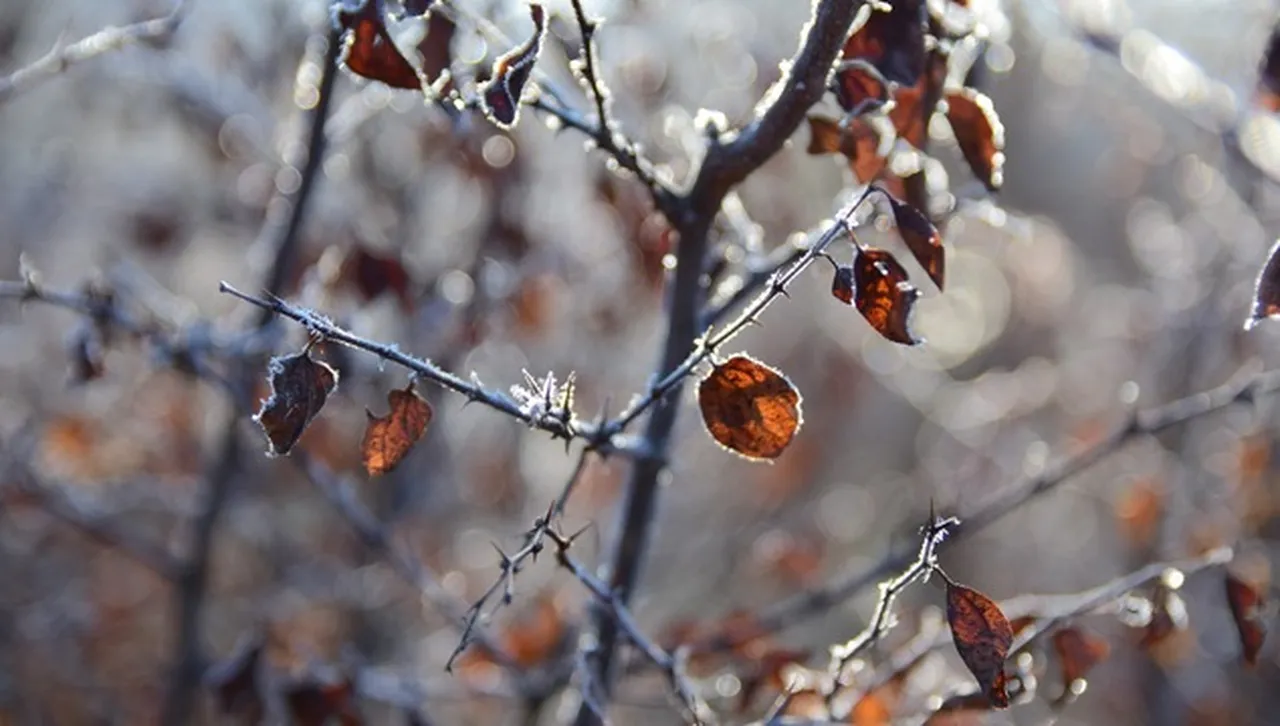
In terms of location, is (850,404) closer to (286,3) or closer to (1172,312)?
(1172,312)

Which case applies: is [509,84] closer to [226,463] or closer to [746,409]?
[746,409]

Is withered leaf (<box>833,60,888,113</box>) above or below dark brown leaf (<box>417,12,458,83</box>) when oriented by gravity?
above

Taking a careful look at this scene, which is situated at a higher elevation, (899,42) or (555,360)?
(899,42)

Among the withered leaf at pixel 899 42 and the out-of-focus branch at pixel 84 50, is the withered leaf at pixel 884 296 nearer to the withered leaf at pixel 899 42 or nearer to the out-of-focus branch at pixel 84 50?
the withered leaf at pixel 899 42

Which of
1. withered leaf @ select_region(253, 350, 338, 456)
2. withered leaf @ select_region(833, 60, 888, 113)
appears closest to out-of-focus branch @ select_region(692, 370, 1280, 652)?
withered leaf @ select_region(833, 60, 888, 113)

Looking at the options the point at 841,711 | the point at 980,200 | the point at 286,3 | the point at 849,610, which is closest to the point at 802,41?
the point at 980,200

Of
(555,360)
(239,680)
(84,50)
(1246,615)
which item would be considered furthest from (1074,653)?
(555,360)

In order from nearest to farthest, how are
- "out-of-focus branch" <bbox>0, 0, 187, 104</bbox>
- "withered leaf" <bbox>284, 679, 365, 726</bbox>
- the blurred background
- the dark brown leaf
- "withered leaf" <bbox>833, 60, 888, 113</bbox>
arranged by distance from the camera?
"withered leaf" <bbox>833, 60, 888, 113</bbox>
the dark brown leaf
"out-of-focus branch" <bbox>0, 0, 187, 104</bbox>
"withered leaf" <bbox>284, 679, 365, 726</bbox>
the blurred background

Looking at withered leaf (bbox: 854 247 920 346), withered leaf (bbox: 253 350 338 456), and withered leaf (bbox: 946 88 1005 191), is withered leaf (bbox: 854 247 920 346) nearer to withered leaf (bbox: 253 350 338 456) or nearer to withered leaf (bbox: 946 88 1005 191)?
withered leaf (bbox: 946 88 1005 191)
